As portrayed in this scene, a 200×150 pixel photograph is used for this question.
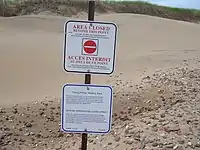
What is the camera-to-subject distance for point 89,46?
2.85 m

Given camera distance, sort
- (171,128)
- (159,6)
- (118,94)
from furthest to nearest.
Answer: (159,6), (118,94), (171,128)

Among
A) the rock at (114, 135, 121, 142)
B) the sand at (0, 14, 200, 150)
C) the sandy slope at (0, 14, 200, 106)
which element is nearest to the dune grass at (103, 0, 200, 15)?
the sandy slope at (0, 14, 200, 106)

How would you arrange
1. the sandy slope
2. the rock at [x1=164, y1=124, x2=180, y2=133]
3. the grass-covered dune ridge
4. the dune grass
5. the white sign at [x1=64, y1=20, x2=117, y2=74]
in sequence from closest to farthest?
the white sign at [x1=64, y1=20, x2=117, y2=74] < the rock at [x1=164, y1=124, x2=180, y2=133] < the sandy slope < the grass-covered dune ridge < the dune grass

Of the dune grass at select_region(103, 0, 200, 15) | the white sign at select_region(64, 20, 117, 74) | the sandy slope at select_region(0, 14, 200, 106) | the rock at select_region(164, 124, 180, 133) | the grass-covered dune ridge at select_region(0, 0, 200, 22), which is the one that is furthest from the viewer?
the dune grass at select_region(103, 0, 200, 15)

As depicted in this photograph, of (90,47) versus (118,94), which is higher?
(90,47)

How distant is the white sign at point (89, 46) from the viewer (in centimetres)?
281

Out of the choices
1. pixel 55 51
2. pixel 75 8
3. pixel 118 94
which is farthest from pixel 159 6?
pixel 118 94

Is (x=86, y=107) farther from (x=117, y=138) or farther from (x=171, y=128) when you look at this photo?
(x=171, y=128)

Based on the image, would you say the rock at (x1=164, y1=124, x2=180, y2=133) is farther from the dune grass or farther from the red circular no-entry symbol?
the dune grass

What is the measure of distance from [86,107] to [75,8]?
69.5 ft

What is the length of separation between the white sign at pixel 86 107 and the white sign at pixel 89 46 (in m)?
0.12

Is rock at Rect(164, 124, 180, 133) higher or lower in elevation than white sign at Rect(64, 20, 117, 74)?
lower

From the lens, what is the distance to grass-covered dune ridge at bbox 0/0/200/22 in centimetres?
2139

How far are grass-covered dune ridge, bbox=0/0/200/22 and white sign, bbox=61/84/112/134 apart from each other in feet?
58.1
